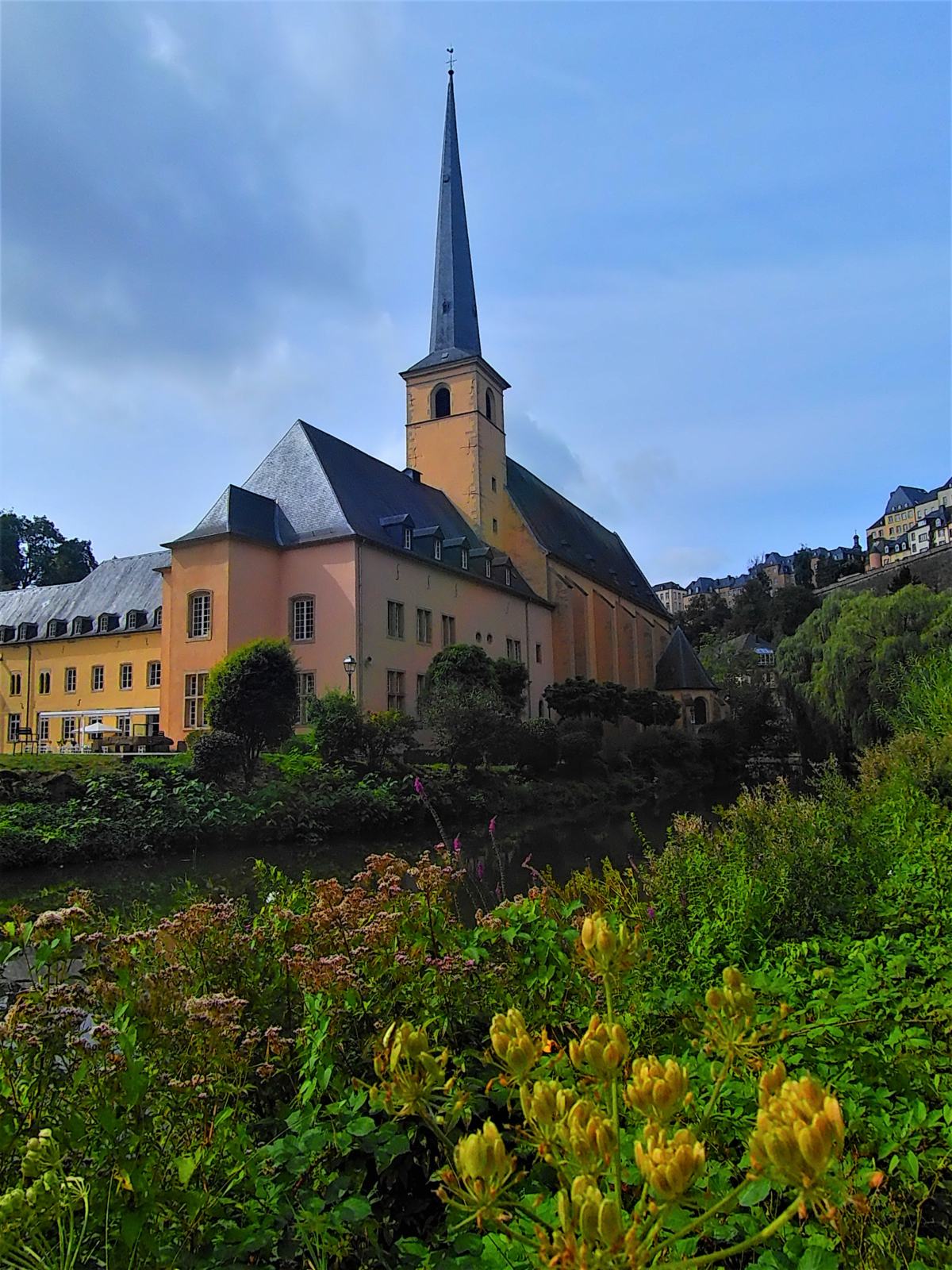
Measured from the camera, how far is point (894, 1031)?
2715 mm

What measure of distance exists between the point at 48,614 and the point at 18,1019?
42522 millimetres

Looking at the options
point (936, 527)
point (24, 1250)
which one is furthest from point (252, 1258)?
point (936, 527)

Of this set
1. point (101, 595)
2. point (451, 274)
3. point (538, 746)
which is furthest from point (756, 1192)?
point (451, 274)

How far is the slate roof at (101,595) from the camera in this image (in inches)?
1501

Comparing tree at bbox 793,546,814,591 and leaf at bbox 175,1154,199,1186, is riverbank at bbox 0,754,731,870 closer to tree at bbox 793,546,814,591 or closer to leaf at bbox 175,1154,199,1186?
leaf at bbox 175,1154,199,1186

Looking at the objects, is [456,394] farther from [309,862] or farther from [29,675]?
[309,862]

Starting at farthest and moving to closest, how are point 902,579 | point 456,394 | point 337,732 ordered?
point 456,394
point 902,579
point 337,732

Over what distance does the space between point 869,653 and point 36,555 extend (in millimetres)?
51998

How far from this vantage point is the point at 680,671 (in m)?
53.3

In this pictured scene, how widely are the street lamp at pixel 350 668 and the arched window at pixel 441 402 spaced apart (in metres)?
19.0

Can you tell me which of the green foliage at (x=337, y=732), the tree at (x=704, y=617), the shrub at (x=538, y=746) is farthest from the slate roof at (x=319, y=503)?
the tree at (x=704, y=617)

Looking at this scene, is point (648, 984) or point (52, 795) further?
point (52, 795)

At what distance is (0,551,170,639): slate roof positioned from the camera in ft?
125

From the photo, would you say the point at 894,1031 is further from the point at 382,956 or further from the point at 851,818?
the point at 851,818
